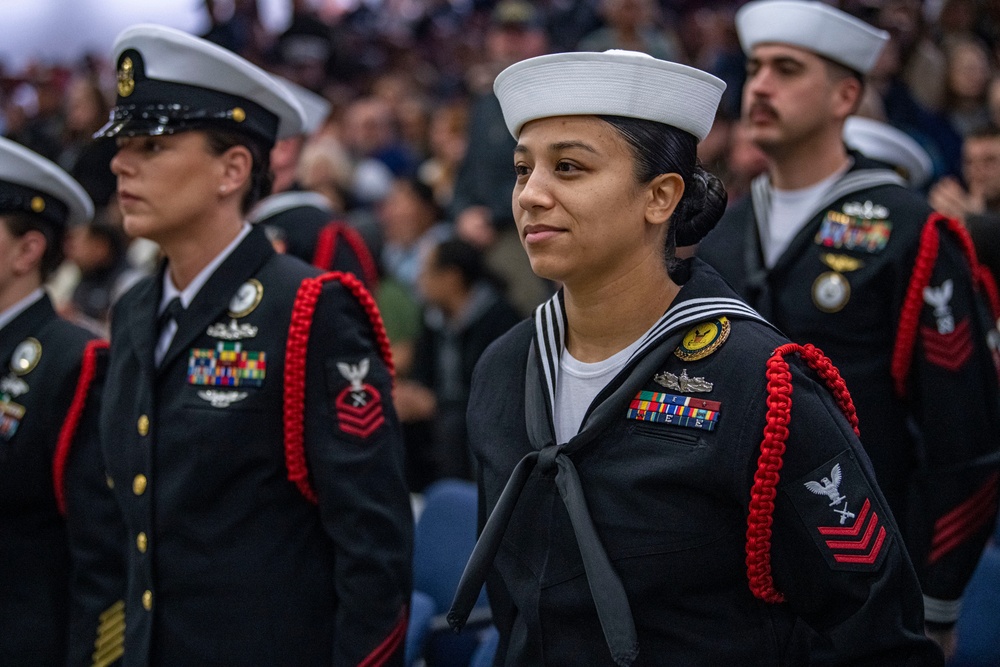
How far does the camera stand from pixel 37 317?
10.5ft

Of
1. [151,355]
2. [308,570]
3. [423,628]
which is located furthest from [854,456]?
[423,628]

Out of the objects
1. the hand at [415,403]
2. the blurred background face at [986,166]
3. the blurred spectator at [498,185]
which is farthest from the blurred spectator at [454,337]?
the blurred background face at [986,166]

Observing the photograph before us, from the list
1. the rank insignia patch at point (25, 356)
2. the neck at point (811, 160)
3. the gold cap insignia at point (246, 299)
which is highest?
the neck at point (811, 160)

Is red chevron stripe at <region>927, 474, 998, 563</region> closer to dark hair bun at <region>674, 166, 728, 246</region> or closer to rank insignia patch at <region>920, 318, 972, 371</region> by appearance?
rank insignia patch at <region>920, 318, 972, 371</region>

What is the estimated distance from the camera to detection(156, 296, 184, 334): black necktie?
2.74 meters

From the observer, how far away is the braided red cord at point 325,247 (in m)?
4.02

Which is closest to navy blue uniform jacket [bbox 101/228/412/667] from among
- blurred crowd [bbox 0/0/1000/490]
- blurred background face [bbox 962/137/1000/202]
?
blurred crowd [bbox 0/0/1000/490]

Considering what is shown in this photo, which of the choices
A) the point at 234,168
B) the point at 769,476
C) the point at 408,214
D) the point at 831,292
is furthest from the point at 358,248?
the point at 408,214

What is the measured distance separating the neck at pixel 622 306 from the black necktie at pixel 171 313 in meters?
1.03

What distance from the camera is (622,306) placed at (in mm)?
2133

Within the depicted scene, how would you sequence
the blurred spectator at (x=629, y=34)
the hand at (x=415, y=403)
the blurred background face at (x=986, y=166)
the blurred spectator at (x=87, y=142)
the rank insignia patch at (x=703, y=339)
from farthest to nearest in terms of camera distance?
the blurred spectator at (x=629, y=34) → the blurred spectator at (x=87, y=142) → the hand at (x=415, y=403) → the blurred background face at (x=986, y=166) → the rank insignia patch at (x=703, y=339)

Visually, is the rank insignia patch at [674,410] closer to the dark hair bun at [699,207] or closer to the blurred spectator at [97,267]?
the dark hair bun at [699,207]

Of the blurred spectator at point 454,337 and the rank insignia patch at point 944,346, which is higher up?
the rank insignia patch at point 944,346

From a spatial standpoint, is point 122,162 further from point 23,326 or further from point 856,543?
point 856,543
